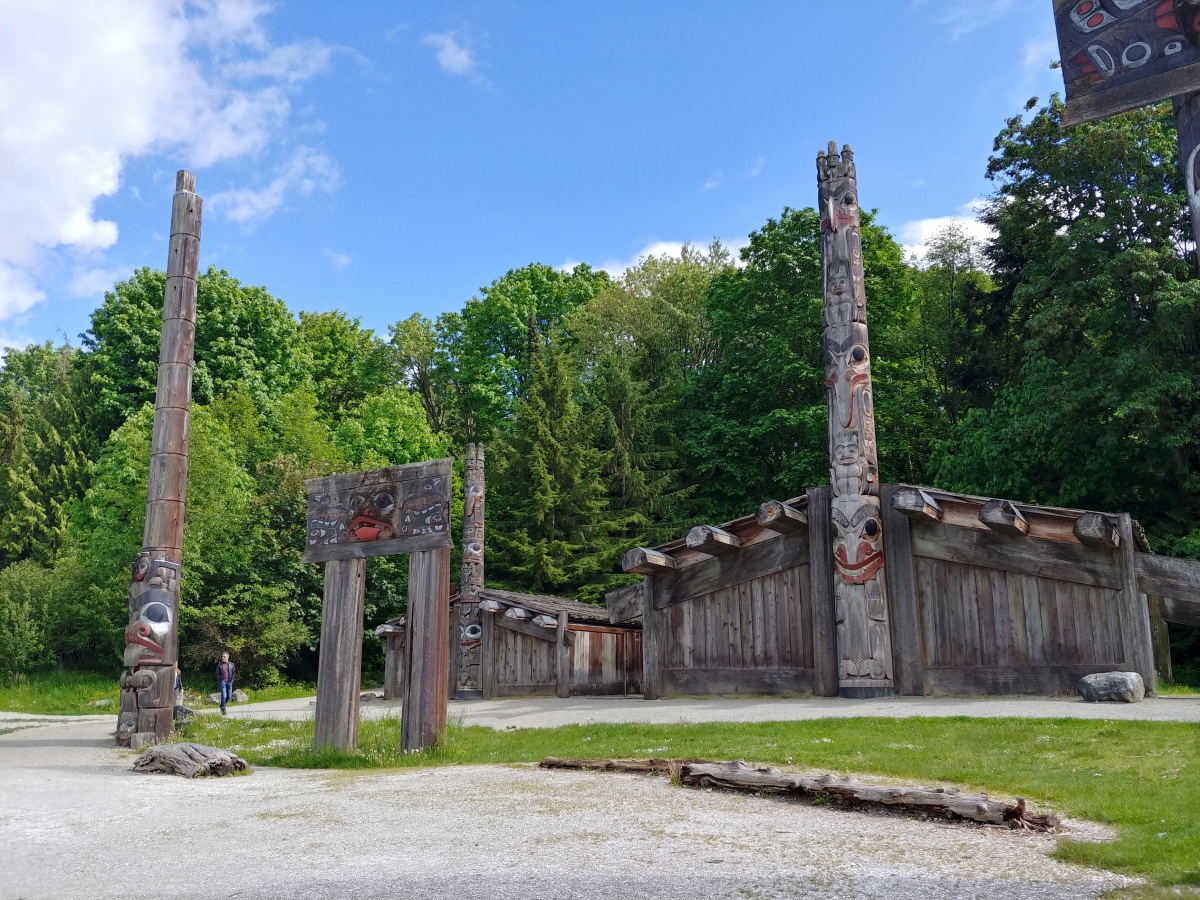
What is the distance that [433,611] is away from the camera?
10742 mm

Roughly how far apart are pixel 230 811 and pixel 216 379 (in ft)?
103

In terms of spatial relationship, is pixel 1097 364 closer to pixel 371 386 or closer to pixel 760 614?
pixel 760 614

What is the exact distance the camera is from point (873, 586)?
606 inches

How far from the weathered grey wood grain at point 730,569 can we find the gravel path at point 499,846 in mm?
8802

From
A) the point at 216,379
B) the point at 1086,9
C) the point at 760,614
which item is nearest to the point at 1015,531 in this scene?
the point at 760,614

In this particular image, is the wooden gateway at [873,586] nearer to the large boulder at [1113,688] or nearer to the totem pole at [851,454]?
the totem pole at [851,454]

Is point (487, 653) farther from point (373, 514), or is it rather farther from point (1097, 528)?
point (1097, 528)

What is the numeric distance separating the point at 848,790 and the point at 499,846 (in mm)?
2561

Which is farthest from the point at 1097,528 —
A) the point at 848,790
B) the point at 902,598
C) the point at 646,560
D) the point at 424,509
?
the point at 424,509

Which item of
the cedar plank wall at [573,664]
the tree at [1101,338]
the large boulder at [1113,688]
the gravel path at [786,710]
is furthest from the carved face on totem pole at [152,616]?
the tree at [1101,338]

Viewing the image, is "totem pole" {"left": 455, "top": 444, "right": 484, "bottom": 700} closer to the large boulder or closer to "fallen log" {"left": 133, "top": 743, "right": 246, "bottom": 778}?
"fallen log" {"left": 133, "top": 743, "right": 246, "bottom": 778}

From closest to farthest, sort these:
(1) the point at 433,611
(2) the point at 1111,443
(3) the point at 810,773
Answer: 1. (3) the point at 810,773
2. (1) the point at 433,611
3. (2) the point at 1111,443

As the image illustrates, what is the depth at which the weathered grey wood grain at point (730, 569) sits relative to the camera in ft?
55.1

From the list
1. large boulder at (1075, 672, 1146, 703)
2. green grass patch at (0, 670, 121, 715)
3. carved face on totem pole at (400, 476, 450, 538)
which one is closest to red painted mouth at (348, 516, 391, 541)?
carved face on totem pole at (400, 476, 450, 538)
